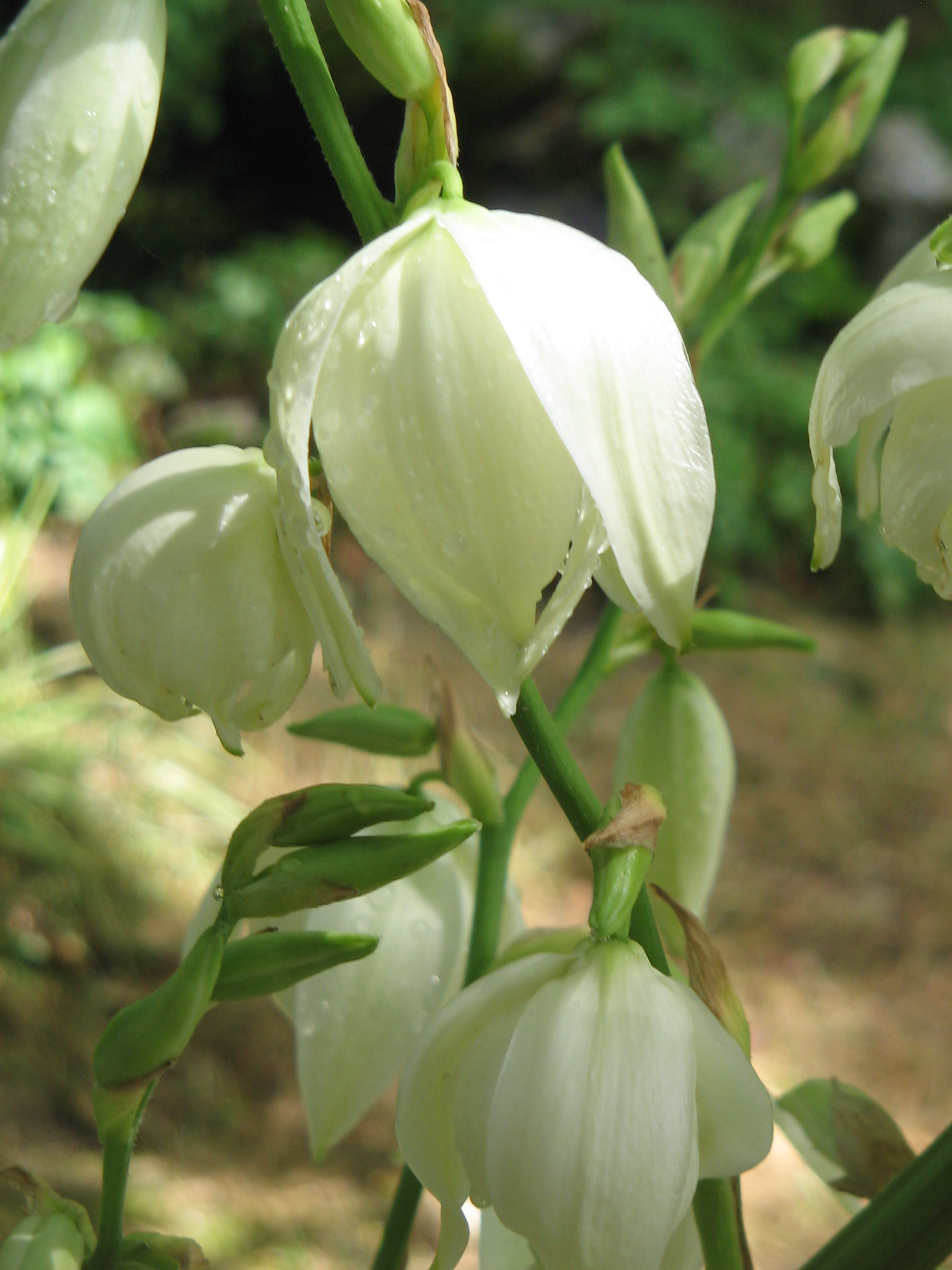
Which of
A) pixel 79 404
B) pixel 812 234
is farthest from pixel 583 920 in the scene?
pixel 812 234

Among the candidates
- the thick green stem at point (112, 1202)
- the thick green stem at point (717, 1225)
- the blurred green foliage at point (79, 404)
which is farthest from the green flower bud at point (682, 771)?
the blurred green foliage at point (79, 404)

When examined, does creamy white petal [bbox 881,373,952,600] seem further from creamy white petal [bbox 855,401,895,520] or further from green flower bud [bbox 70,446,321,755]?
green flower bud [bbox 70,446,321,755]

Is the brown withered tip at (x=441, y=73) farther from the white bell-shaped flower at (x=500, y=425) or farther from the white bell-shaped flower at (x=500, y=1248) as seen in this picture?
the white bell-shaped flower at (x=500, y=1248)

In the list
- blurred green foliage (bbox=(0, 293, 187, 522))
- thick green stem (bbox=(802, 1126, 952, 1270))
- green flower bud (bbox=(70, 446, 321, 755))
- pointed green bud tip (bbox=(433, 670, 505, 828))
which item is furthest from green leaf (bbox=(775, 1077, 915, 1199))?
blurred green foliage (bbox=(0, 293, 187, 522))

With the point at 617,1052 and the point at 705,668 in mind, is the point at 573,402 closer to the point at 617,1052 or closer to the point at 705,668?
the point at 617,1052

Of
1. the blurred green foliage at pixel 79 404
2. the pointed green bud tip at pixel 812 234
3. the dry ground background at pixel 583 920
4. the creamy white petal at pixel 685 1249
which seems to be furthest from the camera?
the blurred green foliage at pixel 79 404
